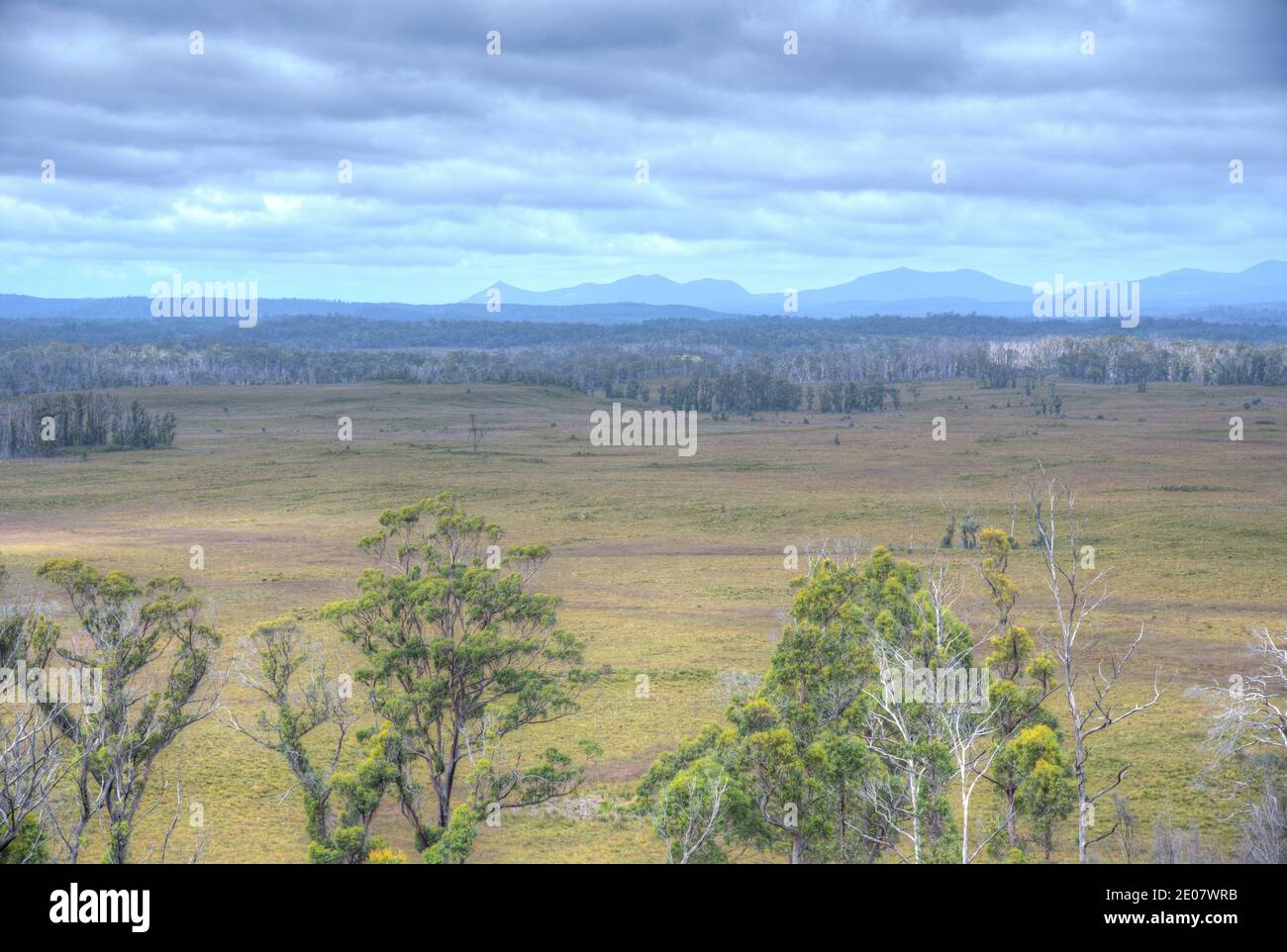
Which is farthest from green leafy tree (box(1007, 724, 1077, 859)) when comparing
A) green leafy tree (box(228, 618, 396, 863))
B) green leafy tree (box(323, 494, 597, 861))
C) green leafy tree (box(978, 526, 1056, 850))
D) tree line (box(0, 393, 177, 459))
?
tree line (box(0, 393, 177, 459))

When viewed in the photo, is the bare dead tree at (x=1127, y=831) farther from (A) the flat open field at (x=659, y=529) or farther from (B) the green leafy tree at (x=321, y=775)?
(B) the green leafy tree at (x=321, y=775)

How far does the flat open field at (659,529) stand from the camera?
3306 cm

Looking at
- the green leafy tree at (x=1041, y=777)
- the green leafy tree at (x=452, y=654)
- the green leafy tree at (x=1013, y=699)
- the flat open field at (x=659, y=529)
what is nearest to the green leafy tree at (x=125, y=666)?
the green leafy tree at (x=452, y=654)

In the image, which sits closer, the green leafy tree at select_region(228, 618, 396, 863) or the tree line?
the green leafy tree at select_region(228, 618, 396, 863)

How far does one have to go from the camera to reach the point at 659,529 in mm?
75438

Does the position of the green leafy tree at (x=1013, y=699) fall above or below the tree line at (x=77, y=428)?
below

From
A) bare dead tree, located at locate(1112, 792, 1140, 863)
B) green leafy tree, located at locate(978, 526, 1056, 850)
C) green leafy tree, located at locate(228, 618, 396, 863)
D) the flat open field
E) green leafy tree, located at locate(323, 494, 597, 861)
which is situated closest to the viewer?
green leafy tree, located at locate(978, 526, 1056, 850)

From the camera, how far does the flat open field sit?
3306cm

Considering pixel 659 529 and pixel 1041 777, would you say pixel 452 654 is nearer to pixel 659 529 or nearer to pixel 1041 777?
pixel 1041 777

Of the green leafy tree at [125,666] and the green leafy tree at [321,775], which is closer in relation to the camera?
the green leafy tree at [321,775]

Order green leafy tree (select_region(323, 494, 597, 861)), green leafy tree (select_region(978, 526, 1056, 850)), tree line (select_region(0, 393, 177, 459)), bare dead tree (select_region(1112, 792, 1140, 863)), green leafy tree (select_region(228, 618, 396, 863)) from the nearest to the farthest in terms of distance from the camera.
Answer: green leafy tree (select_region(978, 526, 1056, 850)) < green leafy tree (select_region(228, 618, 396, 863)) < green leafy tree (select_region(323, 494, 597, 861)) < bare dead tree (select_region(1112, 792, 1140, 863)) < tree line (select_region(0, 393, 177, 459))

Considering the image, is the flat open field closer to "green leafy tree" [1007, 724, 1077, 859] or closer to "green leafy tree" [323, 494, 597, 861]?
"green leafy tree" [323, 494, 597, 861]

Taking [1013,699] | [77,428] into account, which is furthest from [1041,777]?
[77,428]
